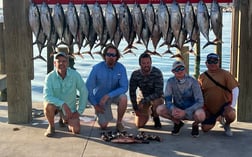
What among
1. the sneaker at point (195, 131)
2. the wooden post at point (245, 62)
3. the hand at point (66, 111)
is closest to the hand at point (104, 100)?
the hand at point (66, 111)

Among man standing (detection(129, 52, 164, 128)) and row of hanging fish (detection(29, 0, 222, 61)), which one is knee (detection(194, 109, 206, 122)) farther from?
row of hanging fish (detection(29, 0, 222, 61))

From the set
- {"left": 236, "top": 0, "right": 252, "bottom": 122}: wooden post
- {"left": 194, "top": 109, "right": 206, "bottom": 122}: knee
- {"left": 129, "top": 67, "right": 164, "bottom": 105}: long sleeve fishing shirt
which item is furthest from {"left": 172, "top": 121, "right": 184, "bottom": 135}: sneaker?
{"left": 236, "top": 0, "right": 252, "bottom": 122}: wooden post

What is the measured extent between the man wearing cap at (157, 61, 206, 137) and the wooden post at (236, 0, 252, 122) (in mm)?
883

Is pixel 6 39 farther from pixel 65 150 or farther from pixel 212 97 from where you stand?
pixel 212 97

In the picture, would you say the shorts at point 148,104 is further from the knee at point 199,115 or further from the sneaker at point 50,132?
the sneaker at point 50,132

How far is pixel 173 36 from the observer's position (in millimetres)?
5625

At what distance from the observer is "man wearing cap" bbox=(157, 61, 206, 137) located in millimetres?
5398

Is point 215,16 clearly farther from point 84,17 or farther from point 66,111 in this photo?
point 66,111

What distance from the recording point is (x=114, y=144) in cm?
511

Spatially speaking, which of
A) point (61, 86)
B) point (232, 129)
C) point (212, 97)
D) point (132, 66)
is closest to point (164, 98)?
point (212, 97)

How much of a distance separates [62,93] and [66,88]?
3.5 inches

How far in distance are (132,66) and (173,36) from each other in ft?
36.9

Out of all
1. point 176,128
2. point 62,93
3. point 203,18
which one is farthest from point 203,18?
point 62,93

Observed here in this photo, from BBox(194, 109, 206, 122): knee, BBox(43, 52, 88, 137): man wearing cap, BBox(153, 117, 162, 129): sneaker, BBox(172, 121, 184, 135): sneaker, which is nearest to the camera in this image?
BBox(194, 109, 206, 122): knee
